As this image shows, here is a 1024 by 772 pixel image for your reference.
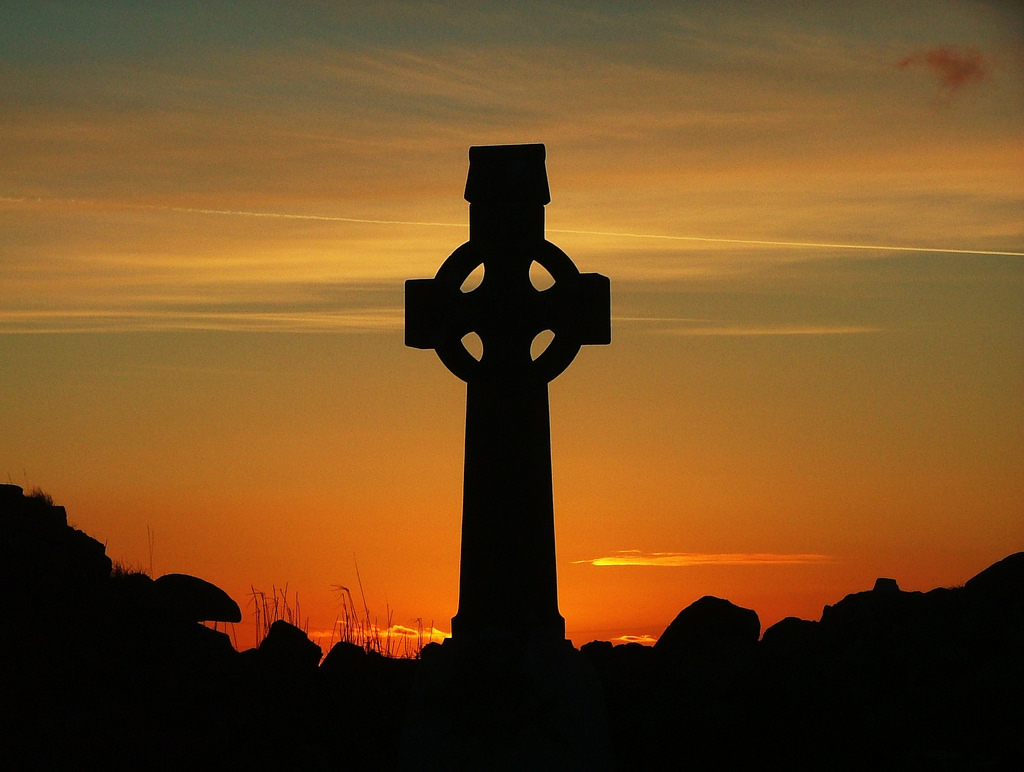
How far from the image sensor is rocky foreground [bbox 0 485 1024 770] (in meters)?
10.9

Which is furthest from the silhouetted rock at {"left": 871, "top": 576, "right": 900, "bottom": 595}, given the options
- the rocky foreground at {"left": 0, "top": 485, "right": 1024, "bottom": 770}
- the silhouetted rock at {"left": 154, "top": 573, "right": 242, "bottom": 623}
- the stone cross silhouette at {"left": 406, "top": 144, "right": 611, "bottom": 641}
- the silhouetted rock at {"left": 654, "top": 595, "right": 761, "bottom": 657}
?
the silhouetted rock at {"left": 154, "top": 573, "right": 242, "bottom": 623}

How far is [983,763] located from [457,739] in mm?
3866

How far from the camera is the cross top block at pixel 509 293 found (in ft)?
36.1

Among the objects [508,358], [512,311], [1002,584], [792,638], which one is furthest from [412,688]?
[1002,584]

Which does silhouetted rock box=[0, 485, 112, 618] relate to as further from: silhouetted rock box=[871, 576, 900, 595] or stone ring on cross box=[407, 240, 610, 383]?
silhouetted rock box=[871, 576, 900, 595]

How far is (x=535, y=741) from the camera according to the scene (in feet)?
33.1

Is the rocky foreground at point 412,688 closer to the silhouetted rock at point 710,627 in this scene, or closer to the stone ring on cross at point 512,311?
the silhouetted rock at point 710,627

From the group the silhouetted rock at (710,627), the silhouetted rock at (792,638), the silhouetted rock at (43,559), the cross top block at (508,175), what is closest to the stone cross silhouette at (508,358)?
the cross top block at (508,175)

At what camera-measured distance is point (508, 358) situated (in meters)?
11.1

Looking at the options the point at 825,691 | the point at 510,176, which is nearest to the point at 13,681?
the point at 510,176

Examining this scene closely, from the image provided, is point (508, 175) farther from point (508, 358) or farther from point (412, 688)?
point (412, 688)

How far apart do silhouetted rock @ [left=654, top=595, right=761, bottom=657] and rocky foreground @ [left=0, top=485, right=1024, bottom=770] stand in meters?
0.10

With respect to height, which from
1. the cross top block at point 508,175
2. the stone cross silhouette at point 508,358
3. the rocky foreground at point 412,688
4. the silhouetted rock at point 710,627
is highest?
the cross top block at point 508,175

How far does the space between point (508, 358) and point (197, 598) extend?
16.3ft
